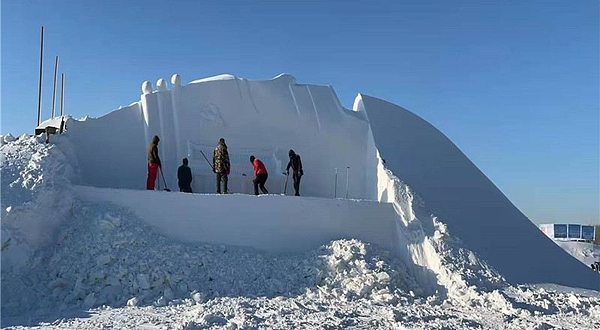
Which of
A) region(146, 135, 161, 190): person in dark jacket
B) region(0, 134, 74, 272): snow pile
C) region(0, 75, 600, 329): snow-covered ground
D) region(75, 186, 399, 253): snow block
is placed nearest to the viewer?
region(0, 75, 600, 329): snow-covered ground

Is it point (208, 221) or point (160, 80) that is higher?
point (160, 80)

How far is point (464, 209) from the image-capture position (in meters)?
10.1

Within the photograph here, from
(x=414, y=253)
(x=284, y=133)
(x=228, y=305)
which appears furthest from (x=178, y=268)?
(x=284, y=133)

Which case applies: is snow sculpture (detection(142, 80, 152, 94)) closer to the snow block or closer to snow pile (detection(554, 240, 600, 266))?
the snow block

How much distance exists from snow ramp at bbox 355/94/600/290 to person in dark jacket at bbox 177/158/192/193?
13.0ft

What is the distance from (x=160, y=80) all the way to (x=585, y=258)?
1694cm

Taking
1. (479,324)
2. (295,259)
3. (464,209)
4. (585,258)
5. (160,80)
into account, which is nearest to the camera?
(479,324)

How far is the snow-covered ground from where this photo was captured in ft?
21.8

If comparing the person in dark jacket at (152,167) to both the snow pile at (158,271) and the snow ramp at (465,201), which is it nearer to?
the snow pile at (158,271)

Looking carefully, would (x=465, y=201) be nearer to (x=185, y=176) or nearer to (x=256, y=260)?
(x=256, y=260)

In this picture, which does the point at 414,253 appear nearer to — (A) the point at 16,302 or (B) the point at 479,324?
(B) the point at 479,324

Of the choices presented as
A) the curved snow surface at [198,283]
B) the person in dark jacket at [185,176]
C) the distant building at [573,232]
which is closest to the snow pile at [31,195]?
the curved snow surface at [198,283]

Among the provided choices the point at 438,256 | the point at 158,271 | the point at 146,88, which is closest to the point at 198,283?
the point at 158,271

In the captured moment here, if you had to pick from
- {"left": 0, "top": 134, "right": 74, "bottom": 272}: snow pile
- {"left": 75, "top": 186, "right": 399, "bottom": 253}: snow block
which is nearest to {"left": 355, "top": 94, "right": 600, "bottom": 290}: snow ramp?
{"left": 75, "top": 186, "right": 399, "bottom": 253}: snow block
